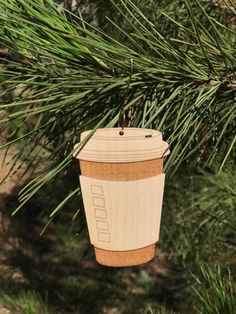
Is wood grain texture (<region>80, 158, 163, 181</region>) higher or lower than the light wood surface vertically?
higher

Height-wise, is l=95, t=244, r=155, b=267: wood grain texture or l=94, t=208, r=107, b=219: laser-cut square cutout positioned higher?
l=94, t=208, r=107, b=219: laser-cut square cutout

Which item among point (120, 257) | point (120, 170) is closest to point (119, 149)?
point (120, 170)

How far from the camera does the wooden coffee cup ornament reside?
47cm

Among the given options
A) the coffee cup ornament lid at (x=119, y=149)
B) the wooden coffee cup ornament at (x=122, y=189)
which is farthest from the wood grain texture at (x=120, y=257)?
the coffee cup ornament lid at (x=119, y=149)

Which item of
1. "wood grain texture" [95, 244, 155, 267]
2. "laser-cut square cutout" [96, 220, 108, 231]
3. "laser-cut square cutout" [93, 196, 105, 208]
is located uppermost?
"laser-cut square cutout" [93, 196, 105, 208]

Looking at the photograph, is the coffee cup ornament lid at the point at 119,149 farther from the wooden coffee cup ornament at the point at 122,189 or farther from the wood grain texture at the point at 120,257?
the wood grain texture at the point at 120,257

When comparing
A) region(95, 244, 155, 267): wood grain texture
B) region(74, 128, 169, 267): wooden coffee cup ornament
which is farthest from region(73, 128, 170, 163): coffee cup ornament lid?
region(95, 244, 155, 267): wood grain texture

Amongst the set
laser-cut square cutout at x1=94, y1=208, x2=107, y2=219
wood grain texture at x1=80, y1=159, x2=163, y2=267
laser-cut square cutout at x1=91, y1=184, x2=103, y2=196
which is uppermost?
wood grain texture at x1=80, y1=159, x2=163, y2=267

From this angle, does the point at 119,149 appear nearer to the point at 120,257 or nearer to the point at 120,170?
the point at 120,170

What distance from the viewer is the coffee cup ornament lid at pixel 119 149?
466 millimetres

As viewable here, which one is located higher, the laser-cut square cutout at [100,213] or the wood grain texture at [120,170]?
the wood grain texture at [120,170]

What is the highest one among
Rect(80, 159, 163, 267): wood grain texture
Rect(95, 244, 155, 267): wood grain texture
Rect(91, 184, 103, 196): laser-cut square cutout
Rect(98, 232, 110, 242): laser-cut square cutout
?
Rect(80, 159, 163, 267): wood grain texture

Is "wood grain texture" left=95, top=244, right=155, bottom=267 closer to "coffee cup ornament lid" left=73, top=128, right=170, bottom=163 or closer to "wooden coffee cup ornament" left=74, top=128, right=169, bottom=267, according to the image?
"wooden coffee cup ornament" left=74, top=128, right=169, bottom=267

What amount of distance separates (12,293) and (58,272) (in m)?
0.36
